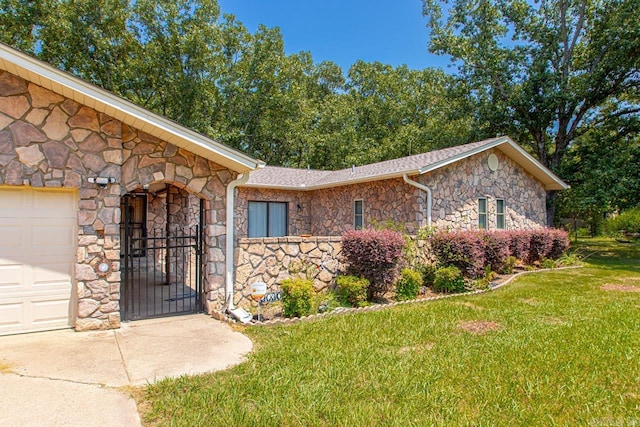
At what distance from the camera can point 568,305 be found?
7191 millimetres

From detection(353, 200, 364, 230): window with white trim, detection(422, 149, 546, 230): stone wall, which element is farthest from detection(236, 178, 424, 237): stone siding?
detection(422, 149, 546, 230): stone wall

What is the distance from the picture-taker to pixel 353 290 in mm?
7379

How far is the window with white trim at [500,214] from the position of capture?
13.0 meters

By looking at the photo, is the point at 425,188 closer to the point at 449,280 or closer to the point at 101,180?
the point at 449,280

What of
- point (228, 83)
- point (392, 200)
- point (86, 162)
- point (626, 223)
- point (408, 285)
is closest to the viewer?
point (86, 162)

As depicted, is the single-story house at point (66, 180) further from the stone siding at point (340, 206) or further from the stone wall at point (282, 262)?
the stone siding at point (340, 206)

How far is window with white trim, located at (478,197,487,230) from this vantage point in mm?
12453

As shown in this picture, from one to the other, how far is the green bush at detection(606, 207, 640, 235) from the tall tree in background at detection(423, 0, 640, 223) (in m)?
9.40

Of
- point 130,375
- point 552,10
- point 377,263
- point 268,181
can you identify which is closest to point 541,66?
point 552,10

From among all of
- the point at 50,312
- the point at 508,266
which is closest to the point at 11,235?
the point at 50,312

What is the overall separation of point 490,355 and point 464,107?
19.2m

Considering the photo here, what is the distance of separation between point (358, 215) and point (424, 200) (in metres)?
2.80

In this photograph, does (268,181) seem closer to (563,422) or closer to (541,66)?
(563,422)

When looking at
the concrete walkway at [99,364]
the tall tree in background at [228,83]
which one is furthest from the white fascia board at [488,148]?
the tall tree in background at [228,83]
